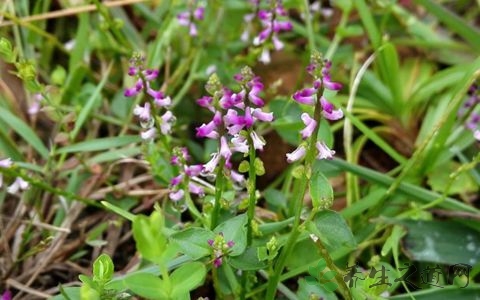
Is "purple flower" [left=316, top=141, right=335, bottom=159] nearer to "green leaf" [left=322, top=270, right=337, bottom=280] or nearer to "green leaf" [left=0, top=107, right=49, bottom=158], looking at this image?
"green leaf" [left=322, top=270, right=337, bottom=280]

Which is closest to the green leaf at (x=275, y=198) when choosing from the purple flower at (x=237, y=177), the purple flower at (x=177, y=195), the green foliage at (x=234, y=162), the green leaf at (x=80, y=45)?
the green foliage at (x=234, y=162)

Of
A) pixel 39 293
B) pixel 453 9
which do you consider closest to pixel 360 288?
pixel 39 293

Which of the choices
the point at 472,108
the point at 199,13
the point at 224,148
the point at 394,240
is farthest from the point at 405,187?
the point at 199,13

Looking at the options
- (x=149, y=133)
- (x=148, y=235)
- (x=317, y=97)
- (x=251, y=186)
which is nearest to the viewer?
(x=148, y=235)

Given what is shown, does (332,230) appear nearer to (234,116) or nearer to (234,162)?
(234,116)

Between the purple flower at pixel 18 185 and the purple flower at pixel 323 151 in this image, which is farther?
the purple flower at pixel 18 185

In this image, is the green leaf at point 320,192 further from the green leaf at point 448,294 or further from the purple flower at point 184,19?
the purple flower at point 184,19
